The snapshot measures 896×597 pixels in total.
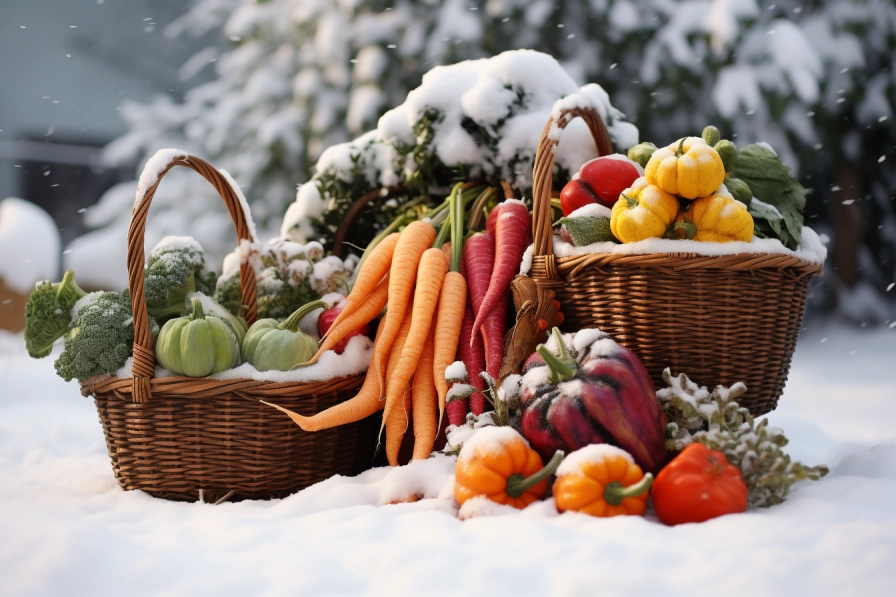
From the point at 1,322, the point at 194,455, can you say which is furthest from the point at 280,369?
the point at 1,322

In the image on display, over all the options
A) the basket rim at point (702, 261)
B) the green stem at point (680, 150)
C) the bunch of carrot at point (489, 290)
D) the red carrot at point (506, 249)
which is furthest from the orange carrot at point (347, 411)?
the green stem at point (680, 150)

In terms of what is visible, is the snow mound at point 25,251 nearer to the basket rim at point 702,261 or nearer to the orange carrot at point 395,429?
Result: the orange carrot at point 395,429

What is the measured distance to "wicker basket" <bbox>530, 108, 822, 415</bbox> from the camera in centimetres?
153

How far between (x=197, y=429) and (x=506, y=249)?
0.87 m

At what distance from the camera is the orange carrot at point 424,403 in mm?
1759

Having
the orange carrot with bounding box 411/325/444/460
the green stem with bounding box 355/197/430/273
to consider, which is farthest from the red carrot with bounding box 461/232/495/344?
the green stem with bounding box 355/197/430/273

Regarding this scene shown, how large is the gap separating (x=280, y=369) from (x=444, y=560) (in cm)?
77

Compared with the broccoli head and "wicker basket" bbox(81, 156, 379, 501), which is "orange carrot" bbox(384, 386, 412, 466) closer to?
"wicker basket" bbox(81, 156, 379, 501)

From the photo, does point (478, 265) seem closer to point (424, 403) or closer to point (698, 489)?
point (424, 403)

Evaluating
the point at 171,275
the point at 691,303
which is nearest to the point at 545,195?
the point at 691,303

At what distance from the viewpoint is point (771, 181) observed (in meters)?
1.74

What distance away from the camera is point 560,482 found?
1297 mm

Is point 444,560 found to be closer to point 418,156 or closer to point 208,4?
point 418,156

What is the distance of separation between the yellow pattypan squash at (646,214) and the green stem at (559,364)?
0.28 metres
